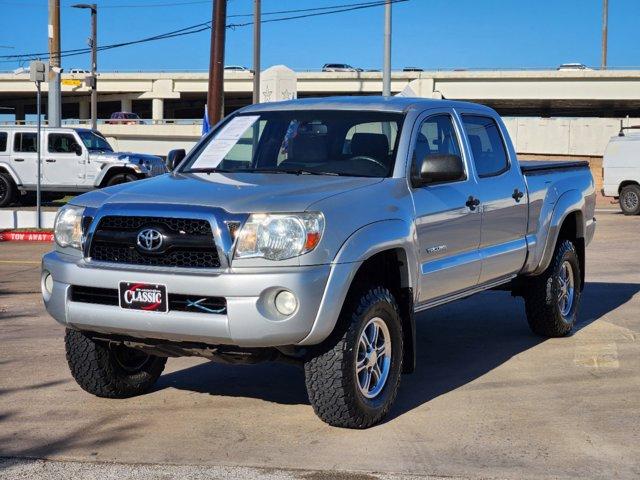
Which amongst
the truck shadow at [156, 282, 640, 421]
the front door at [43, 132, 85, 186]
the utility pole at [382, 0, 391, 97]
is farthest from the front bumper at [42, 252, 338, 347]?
the utility pole at [382, 0, 391, 97]

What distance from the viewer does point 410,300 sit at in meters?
6.16

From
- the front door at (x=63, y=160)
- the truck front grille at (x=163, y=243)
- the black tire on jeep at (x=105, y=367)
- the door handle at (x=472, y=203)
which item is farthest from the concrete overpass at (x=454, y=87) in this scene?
the truck front grille at (x=163, y=243)

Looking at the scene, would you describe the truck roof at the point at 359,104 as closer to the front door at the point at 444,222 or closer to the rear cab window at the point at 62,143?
the front door at the point at 444,222

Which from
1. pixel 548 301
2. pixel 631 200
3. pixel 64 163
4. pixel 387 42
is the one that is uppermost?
pixel 387 42

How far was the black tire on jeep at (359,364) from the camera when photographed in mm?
5520

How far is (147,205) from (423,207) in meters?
1.74

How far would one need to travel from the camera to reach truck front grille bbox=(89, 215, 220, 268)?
5352mm

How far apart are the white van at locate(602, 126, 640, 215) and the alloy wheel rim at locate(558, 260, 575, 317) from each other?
56.4 feet

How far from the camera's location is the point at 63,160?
82.4ft

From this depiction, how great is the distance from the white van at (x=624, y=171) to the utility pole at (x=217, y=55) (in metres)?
9.85

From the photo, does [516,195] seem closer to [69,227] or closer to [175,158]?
[175,158]

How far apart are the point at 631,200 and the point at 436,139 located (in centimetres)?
1972

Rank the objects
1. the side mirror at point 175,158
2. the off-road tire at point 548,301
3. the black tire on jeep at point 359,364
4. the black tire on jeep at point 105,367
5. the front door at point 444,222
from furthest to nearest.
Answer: the off-road tire at point 548,301 → the side mirror at point 175,158 → the front door at point 444,222 → the black tire on jeep at point 105,367 → the black tire on jeep at point 359,364

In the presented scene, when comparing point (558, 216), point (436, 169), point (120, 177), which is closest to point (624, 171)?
point (120, 177)
